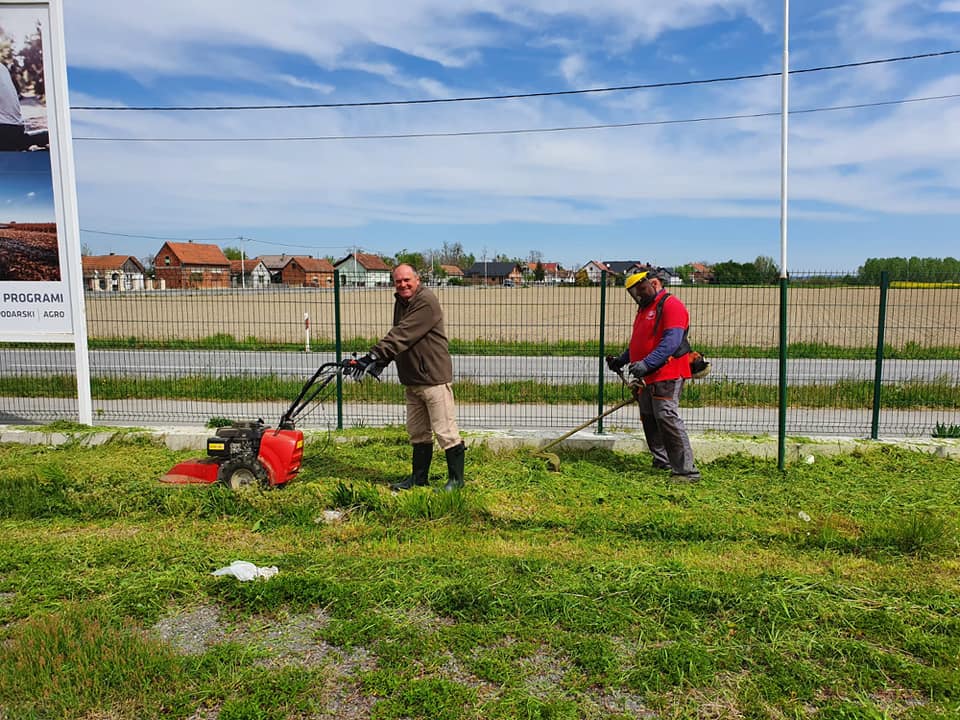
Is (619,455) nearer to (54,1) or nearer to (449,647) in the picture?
(449,647)

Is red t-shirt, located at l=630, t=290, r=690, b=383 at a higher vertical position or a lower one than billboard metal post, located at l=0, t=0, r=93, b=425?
lower

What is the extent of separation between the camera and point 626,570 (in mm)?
4262

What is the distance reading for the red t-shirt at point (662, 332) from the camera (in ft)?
19.8

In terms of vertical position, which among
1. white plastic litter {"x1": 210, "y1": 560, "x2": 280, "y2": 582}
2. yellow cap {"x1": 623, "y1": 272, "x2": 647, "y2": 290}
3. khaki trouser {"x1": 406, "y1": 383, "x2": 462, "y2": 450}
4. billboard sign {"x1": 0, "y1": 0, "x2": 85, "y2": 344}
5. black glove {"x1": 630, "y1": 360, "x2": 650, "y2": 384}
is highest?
billboard sign {"x1": 0, "y1": 0, "x2": 85, "y2": 344}

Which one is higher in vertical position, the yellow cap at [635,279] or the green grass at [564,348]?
the yellow cap at [635,279]

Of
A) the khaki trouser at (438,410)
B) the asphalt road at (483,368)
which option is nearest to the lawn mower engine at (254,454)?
the khaki trouser at (438,410)

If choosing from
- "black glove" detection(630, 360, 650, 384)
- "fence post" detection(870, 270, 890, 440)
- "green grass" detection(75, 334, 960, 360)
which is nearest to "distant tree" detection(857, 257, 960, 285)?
"fence post" detection(870, 270, 890, 440)

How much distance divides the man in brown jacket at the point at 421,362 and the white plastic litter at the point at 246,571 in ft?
5.55

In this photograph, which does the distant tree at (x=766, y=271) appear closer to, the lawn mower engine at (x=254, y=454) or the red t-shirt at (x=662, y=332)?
the red t-shirt at (x=662, y=332)

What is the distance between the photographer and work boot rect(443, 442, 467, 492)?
5.82 metres

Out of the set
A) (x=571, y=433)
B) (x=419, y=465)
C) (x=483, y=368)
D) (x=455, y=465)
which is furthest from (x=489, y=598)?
(x=483, y=368)

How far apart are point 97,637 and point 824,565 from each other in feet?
14.0

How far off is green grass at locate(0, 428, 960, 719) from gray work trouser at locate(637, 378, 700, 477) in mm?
379

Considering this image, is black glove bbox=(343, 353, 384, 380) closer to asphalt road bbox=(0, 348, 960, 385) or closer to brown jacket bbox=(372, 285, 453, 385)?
brown jacket bbox=(372, 285, 453, 385)
